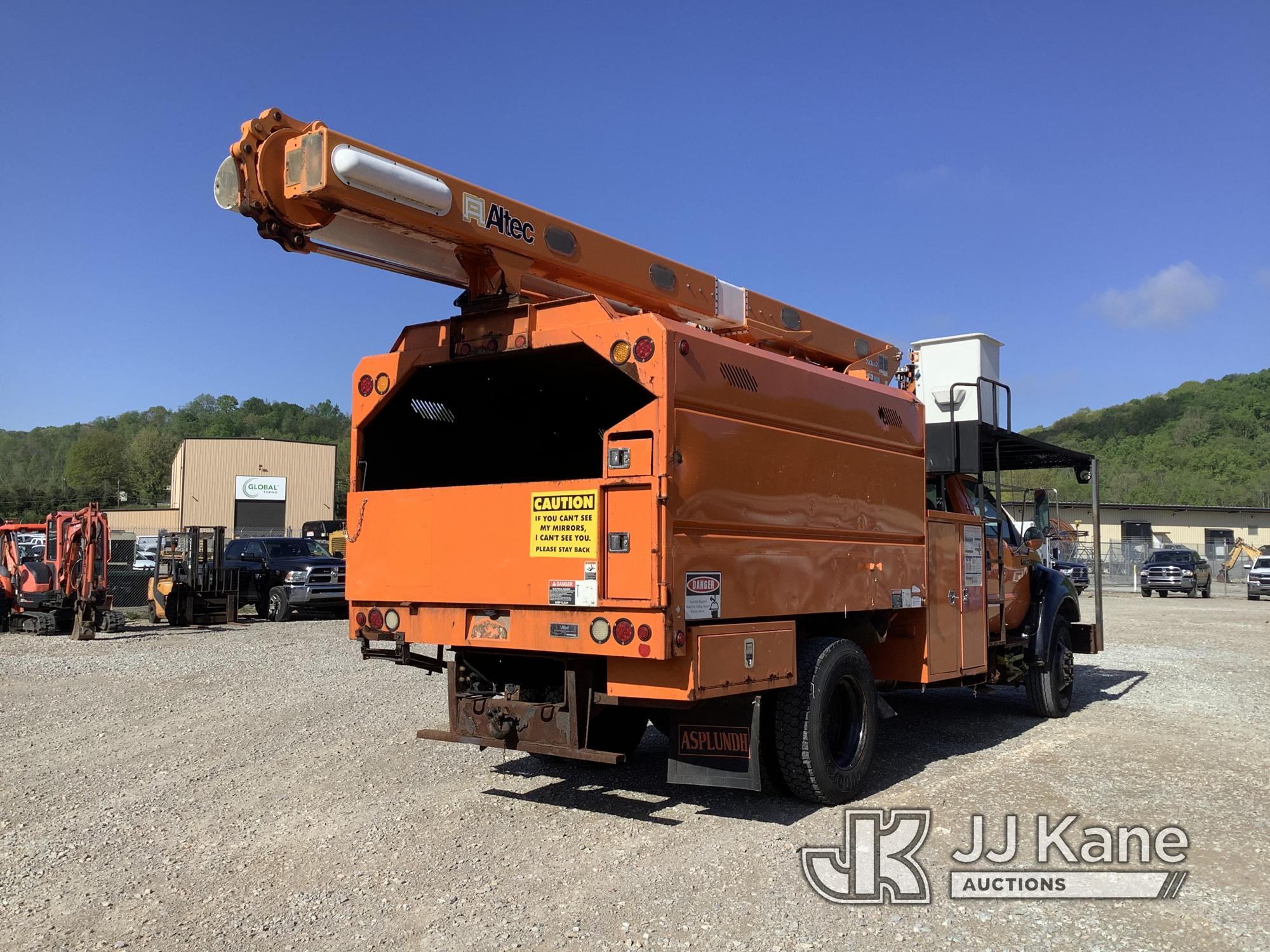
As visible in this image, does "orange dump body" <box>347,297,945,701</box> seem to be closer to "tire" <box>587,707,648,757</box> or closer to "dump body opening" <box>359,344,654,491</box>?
"dump body opening" <box>359,344,654,491</box>

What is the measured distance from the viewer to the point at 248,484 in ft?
182

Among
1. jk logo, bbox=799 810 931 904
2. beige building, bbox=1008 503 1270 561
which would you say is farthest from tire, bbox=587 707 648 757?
beige building, bbox=1008 503 1270 561

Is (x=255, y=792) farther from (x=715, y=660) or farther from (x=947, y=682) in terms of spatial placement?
(x=947, y=682)

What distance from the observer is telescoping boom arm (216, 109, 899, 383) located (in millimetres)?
5238

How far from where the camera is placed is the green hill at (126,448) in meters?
84.6

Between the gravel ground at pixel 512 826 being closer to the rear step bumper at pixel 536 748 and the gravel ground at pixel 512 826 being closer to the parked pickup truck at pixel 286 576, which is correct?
the rear step bumper at pixel 536 748

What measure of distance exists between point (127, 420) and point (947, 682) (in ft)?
545

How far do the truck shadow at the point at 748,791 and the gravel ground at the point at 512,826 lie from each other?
0.10 ft

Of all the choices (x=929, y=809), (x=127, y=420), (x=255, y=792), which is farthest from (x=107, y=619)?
(x=127, y=420)

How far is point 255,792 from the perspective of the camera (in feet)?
22.5

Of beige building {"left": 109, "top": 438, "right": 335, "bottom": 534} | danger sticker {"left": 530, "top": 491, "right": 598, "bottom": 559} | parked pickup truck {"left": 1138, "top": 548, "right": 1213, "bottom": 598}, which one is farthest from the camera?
beige building {"left": 109, "top": 438, "right": 335, "bottom": 534}

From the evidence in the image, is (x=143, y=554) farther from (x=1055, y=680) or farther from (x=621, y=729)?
(x=1055, y=680)

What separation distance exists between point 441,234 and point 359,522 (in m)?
2.12

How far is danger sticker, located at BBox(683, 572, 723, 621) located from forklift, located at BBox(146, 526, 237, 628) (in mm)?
17439
